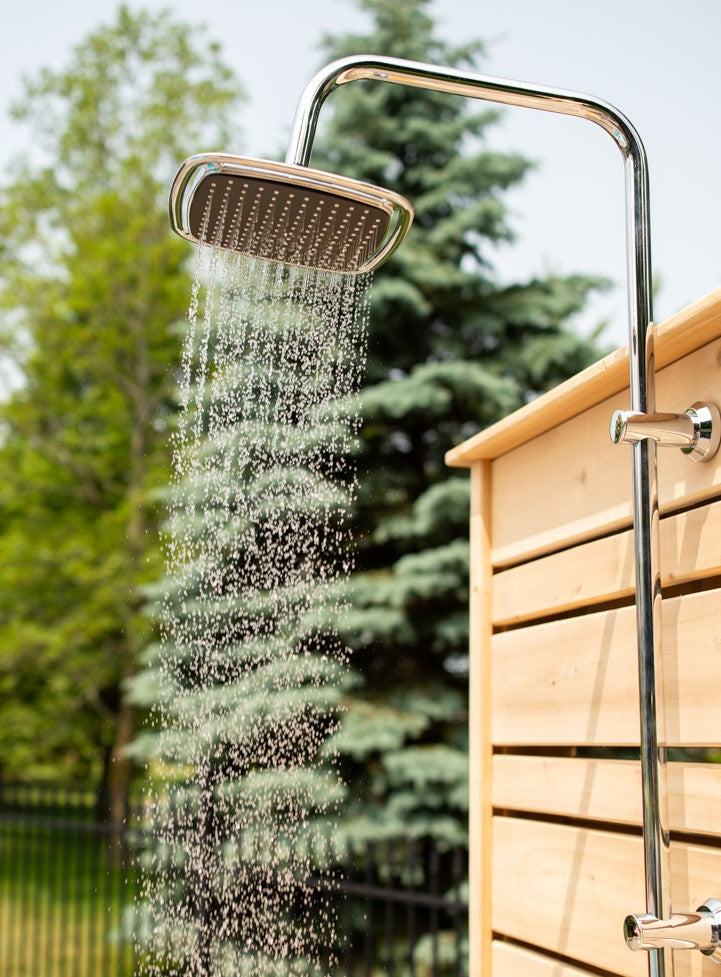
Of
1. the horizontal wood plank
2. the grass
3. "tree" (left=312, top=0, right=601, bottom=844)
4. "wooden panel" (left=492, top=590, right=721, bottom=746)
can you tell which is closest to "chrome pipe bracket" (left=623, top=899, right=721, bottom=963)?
"wooden panel" (left=492, top=590, right=721, bottom=746)

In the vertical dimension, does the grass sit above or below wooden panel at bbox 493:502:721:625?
below

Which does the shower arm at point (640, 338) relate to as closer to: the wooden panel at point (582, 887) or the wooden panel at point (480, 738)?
the wooden panel at point (582, 887)

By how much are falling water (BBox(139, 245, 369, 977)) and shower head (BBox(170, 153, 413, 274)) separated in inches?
123

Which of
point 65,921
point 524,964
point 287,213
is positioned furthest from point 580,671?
point 65,921

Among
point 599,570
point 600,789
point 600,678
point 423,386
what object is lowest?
point 600,789

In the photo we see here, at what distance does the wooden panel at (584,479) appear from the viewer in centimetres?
132

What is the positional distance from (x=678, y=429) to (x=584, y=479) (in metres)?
0.36

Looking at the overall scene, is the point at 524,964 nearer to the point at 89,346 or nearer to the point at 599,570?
the point at 599,570

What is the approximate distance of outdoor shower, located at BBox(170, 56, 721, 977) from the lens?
1.22 m

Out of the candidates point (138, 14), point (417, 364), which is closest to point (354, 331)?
point (417, 364)

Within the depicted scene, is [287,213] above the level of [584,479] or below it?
above

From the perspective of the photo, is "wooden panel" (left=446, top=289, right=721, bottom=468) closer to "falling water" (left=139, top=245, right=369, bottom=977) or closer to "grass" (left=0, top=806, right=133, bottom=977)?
"falling water" (left=139, top=245, right=369, bottom=977)

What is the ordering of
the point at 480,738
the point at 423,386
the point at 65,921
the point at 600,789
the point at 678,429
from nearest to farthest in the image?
the point at 678,429
the point at 600,789
the point at 480,738
the point at 65,921
the point at 423,386

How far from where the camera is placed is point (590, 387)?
1.52 meters
